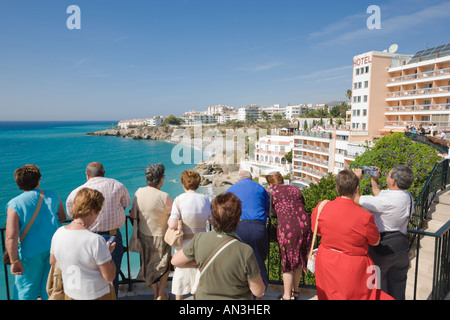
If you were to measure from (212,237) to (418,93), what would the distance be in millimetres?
43208

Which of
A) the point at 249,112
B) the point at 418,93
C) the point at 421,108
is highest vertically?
the point at 249,112

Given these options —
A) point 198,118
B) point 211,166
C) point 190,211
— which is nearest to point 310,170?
point 211,166

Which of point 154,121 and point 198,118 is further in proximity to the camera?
point 154,121

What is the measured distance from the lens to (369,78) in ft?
130

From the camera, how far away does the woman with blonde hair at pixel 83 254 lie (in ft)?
7.64

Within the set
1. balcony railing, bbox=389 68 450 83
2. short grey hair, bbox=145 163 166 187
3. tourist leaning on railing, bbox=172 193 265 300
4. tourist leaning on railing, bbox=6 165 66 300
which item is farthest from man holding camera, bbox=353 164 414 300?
balcony railing, bbox=389 68 450 83

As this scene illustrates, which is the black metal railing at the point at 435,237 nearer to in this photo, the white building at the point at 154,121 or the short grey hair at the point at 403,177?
the short grey hair at the point at 403,177

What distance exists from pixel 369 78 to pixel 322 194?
29630 mm

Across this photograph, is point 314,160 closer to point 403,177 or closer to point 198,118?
point 403,177

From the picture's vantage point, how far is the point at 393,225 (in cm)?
310

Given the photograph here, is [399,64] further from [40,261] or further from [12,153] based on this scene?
[12,153]

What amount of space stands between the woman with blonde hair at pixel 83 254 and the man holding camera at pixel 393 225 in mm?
2706
